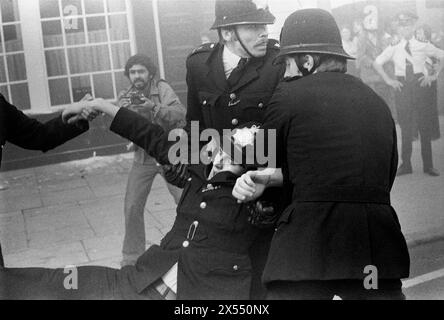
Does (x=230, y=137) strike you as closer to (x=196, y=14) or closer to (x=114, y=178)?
(x=196, y=14)

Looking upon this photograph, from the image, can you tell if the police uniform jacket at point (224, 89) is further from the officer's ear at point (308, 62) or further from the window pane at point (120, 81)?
the window pane at point (120, 81)

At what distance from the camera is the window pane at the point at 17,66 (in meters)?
4.93

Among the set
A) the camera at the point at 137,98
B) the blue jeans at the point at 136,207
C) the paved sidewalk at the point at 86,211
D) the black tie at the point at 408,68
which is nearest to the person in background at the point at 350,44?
the black tie at the point at 408,68

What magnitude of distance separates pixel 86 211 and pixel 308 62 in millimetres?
3662

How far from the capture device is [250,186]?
1.84 meters

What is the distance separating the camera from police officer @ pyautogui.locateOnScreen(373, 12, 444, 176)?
17.4 ft

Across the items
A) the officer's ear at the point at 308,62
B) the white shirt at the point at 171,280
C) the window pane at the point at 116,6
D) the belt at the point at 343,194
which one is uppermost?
the window pane at the point at 116,6

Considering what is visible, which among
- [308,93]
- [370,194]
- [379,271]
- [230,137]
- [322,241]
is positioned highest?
[308,93]

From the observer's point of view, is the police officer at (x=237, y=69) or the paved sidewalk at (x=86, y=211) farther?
the paved sidewalk at (x=86, y=211)

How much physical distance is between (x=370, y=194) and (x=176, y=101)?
2.31m

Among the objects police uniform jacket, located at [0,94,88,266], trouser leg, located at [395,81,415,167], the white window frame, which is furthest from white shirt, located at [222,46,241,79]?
trouser leg, located at [395,81,415,167]
